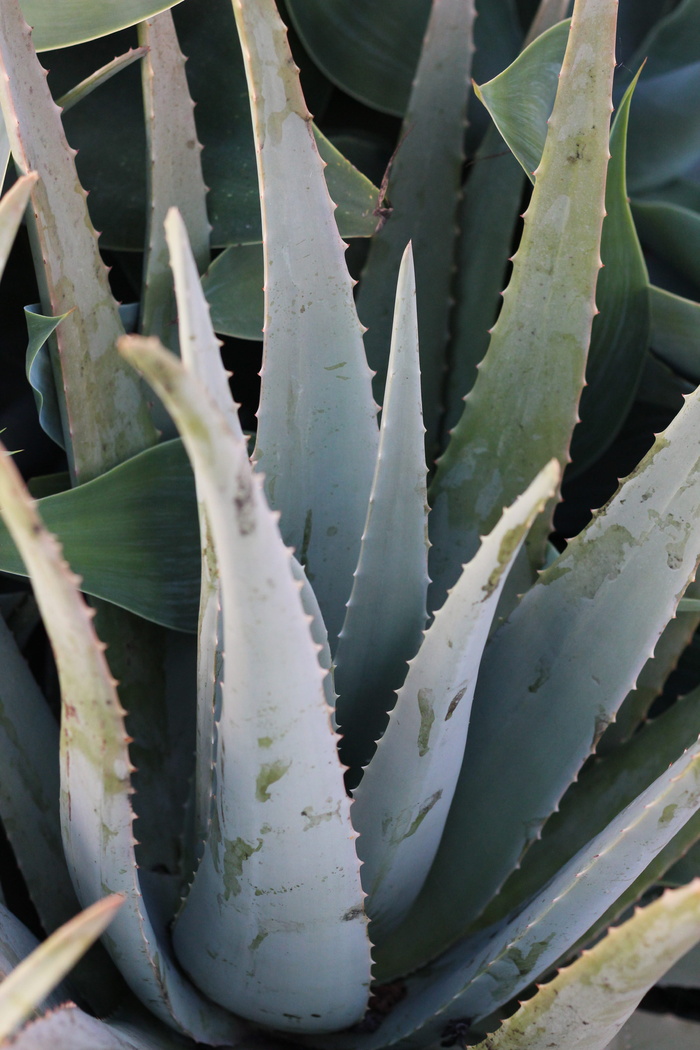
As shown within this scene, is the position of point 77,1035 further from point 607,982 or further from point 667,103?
point 667,103

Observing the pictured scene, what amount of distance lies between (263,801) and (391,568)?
0.14m

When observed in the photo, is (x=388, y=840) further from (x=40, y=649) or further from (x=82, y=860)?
(x=40, y=649)

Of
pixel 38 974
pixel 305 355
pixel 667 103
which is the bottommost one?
pixel 38 974

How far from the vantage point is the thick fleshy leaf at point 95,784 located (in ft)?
0.83

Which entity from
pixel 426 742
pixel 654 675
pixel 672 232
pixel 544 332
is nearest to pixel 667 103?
pixel 672 232

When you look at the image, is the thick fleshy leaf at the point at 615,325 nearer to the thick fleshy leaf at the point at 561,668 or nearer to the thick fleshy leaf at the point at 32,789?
the thick fleshy leaf at the point at 561,668

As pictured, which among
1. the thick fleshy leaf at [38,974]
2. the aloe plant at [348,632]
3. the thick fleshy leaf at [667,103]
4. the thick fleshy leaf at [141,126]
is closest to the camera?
the thick fleshy leaf at [38,974]

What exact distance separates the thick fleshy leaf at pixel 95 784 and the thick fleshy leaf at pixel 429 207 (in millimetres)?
336

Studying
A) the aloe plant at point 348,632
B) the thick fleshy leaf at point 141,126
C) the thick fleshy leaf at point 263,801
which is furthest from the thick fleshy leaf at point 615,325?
the thick fleshy leaf at point 263,801

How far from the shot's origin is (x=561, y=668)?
0.46m

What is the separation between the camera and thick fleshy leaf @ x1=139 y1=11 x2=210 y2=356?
48 centimetres

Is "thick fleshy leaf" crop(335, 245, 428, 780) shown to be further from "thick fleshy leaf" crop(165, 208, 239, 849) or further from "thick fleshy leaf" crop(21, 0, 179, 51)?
"thick fleshy leaf" crop(21, 0, 179, 51)

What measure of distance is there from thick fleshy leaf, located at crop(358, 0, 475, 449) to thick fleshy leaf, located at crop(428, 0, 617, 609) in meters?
0.11

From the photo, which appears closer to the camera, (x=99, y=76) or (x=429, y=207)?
(x=99, y=76)
